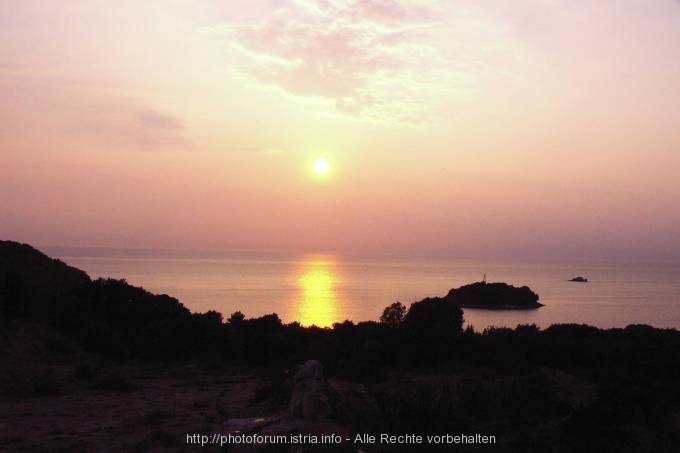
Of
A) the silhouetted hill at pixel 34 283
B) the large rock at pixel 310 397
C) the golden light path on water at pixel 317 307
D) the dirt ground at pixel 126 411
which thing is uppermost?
the silhouetted hill at pixel 34 283

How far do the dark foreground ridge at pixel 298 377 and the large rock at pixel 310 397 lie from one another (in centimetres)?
2

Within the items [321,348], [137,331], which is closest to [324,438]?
[321,348]

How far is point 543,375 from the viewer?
37.0 ft

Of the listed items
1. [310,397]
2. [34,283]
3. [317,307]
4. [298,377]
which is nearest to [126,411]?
[298,377]

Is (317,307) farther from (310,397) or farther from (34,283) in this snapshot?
(310,397)

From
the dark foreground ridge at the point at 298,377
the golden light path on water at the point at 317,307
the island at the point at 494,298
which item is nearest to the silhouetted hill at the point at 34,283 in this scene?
the dark foreground ridge at the point at 298,377

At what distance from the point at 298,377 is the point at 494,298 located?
3370 inches

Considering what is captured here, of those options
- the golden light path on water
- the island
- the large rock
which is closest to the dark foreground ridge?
the large rock

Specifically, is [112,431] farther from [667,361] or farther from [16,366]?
[667,361]

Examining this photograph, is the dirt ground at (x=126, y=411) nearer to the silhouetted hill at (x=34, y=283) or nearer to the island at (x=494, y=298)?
the silhouetted hill at (x=34, y=283)

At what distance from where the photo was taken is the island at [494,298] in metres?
89.8

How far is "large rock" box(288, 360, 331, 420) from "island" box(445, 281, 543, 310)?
266ft

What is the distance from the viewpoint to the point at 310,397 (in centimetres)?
909

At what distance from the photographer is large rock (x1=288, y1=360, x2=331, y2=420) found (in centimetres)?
898
